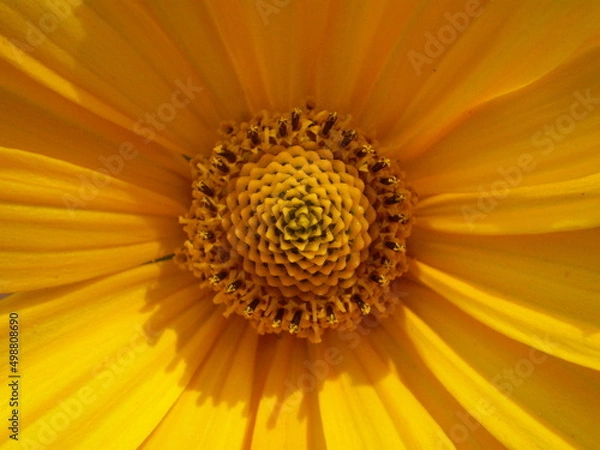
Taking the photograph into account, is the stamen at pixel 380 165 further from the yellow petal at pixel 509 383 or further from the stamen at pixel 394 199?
the yellow petal at pixel 509 383

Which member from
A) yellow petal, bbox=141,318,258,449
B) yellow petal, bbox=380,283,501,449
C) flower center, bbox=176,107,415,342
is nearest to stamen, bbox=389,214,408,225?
flower center, bbox=176,107,415,342

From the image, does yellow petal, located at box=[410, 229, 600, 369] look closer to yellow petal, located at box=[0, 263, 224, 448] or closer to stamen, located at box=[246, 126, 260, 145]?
stamen, located at box=[246, 126, 260, 145]

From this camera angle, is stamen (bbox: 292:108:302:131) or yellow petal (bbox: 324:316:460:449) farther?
stamen (bbox: 292:108:302:131)

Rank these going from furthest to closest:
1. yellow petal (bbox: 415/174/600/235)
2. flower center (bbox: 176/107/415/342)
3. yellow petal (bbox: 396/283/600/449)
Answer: flower center (bbox: 176/107/415/342), yellow petal (bbox: 396/283/600/449), yellow petal (bbox: 415/174/600/235)

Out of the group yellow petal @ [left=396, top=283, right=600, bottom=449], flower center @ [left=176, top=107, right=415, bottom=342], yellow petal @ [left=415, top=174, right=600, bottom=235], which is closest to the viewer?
yellow petal @ [left=415, top=174, right=600, bottom=235]

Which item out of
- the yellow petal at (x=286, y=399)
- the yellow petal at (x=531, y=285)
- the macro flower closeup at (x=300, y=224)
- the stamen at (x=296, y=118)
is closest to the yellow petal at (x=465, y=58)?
the macro flower closeup at (x=300, y=224)

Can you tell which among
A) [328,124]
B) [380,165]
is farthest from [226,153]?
[380,165]

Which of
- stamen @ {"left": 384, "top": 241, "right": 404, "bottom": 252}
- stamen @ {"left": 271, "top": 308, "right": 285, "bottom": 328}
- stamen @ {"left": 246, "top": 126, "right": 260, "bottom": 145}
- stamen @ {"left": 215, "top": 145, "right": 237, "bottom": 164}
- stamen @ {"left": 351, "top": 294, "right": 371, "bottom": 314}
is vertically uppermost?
stamen @ {"left": 246, "top": 126, "right": 260, "bottom": 145}

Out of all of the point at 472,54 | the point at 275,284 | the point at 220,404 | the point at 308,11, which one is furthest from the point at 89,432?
the point at 472,54

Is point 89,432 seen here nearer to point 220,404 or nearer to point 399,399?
point 220,404
